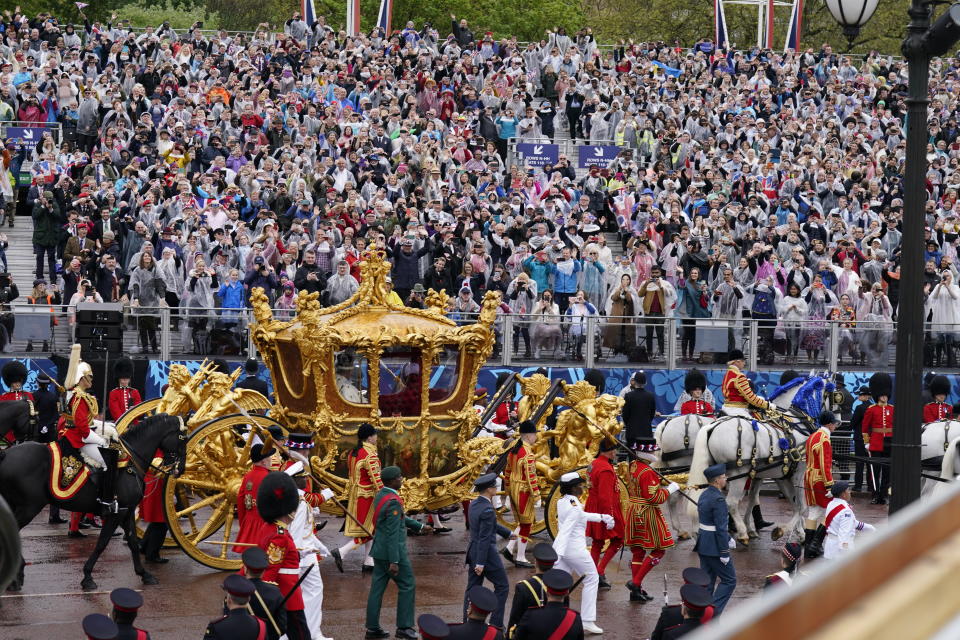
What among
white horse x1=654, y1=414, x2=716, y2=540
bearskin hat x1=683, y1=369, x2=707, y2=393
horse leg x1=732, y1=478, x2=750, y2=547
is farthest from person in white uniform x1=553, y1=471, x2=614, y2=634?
bearskin hat x1=683, y1=369, x2=707, y2=393

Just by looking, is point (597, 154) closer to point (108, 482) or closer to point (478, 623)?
point (108, 482)

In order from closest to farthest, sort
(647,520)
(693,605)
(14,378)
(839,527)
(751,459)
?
1. (693,605)
2. (839,527)
3. (647,520)
4. (14,378)
5. (751,459)

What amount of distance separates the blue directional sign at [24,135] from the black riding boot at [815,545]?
1842 centimetres

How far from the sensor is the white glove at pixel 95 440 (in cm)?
1357

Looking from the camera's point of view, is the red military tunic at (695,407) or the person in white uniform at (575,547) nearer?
the person in white uniform at (575,547)

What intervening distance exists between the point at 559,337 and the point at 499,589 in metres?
11.6

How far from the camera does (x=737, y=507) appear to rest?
56.5ft

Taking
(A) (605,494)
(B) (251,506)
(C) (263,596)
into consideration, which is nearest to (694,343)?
(A) (605,494)

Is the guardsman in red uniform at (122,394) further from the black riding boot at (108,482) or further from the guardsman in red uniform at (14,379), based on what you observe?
the black riding boot at (108,482)

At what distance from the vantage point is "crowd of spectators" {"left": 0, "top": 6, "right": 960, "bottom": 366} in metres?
23.4

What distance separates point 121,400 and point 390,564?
24.9 ft

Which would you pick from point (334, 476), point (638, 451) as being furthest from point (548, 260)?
point (334, 476)

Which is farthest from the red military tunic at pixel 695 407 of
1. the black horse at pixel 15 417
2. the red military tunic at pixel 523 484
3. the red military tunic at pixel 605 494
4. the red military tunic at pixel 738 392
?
the black horse at pixel 15 417

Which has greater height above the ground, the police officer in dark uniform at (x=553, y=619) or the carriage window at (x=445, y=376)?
the carriage window at (x=445, y=376)
